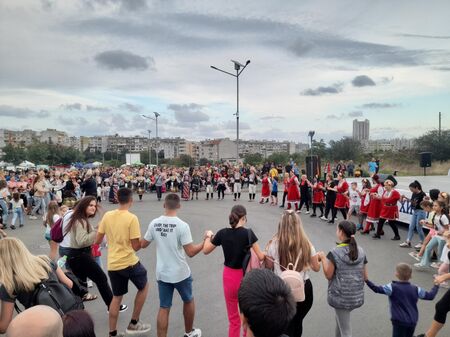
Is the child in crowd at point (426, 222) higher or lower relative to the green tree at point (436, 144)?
lower

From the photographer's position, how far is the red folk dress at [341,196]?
1198cm

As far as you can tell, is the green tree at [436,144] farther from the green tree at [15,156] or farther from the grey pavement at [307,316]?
the green tree at [15,156]

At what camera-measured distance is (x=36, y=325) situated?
1.73 metres

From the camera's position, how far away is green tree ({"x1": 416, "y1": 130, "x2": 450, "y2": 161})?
35750 millimetres

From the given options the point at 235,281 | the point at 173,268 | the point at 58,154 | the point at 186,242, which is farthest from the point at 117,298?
the point at 58,154

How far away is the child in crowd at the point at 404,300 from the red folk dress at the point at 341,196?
8.32 metres

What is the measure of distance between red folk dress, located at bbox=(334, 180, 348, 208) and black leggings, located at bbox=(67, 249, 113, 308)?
920cm

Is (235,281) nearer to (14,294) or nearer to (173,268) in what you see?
(173,268)

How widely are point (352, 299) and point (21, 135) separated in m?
197

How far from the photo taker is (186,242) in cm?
428

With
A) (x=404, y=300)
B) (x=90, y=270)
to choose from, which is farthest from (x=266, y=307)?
(x=90, y=270)

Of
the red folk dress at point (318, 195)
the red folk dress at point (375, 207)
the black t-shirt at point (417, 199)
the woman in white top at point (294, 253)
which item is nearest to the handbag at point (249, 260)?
the woman in white top at point (294, 253)

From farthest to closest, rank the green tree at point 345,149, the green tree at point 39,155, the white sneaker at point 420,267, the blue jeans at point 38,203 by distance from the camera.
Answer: the green tree at point 39,155 < the green tree at point 345,149 < the blue jeans at point 38,203 < the white sneaker at point 420,267

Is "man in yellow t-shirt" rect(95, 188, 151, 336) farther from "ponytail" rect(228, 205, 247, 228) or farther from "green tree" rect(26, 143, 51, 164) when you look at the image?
"green tree" rect(26, 143, 51, 164)
